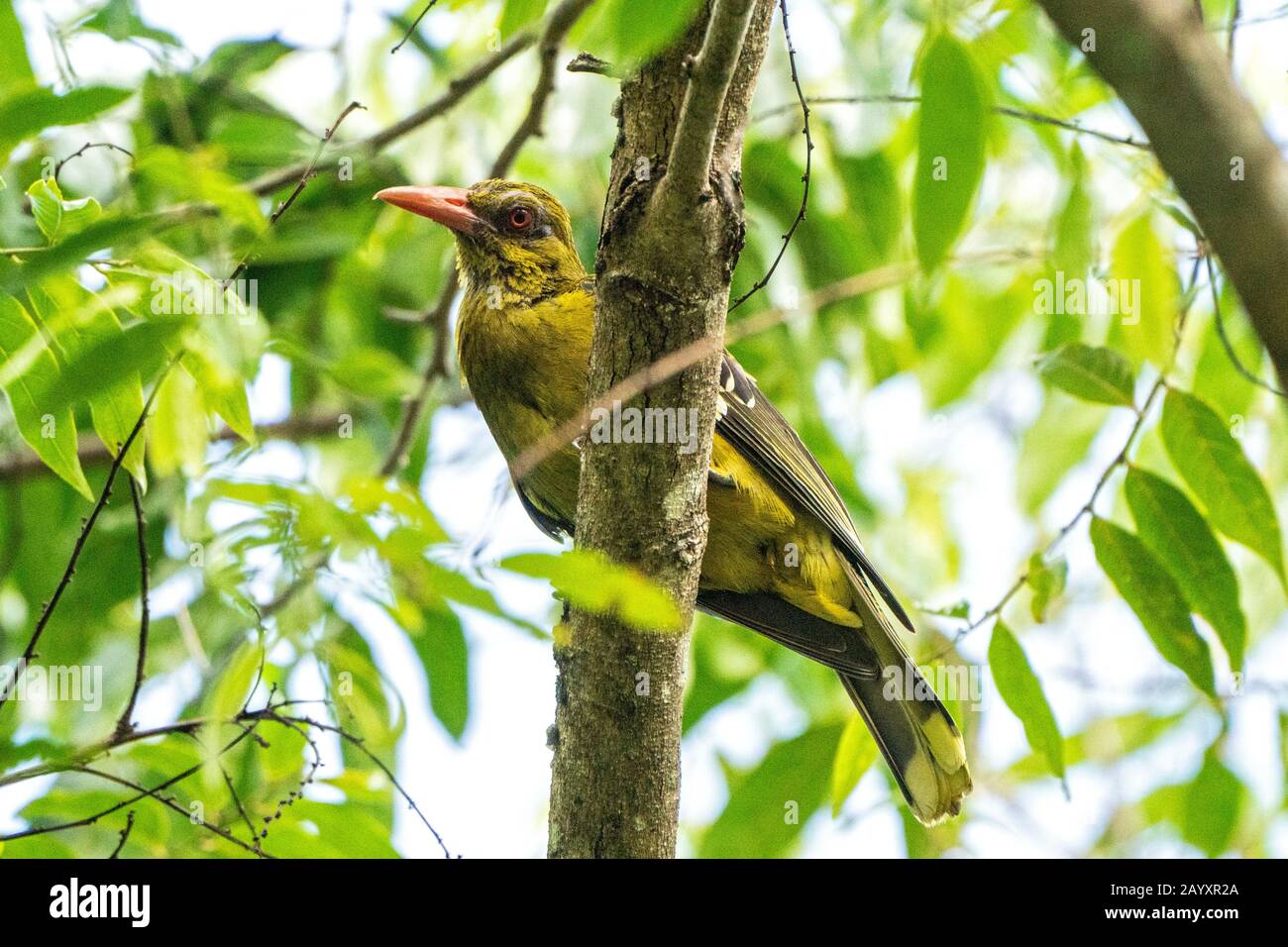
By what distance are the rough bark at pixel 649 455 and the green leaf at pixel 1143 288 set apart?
5.39 ft

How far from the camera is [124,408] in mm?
2758

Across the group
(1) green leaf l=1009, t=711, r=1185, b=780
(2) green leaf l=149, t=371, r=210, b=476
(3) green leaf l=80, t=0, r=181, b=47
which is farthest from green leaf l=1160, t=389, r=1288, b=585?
(3) green leaf l=80, t=0, r=181, b=47

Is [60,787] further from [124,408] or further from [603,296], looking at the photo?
[603,296]

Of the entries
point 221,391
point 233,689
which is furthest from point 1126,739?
point 221,391

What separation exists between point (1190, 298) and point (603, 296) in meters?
1.95

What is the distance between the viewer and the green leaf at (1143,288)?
3.68 meters

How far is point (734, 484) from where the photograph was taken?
3.96 meters

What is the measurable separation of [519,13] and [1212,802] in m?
3.28

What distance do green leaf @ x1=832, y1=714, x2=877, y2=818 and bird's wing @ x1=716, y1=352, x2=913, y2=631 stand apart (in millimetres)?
425

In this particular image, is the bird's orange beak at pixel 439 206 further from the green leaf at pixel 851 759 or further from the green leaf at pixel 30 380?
the green leaf at pixel 851 759

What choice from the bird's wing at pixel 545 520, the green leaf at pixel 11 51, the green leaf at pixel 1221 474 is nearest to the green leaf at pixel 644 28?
the green leaf at pixel 1221 474

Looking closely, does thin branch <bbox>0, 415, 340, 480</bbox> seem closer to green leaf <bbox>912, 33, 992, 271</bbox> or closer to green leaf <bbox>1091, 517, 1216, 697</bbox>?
green leaf <bbox>912, 33, 992, 271</bbox>

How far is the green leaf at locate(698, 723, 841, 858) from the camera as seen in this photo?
13.1ft
